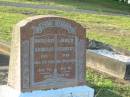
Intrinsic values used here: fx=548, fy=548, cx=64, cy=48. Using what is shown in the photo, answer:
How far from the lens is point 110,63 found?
39.6ft

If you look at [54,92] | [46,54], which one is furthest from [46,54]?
[54,92]

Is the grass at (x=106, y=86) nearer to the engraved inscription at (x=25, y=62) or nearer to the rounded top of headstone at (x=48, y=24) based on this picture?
the rounded top of headstone at (x=48, y=24)

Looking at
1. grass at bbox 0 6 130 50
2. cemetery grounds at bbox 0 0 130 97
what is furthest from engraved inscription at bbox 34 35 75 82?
grass at bbox 0 6 130 50

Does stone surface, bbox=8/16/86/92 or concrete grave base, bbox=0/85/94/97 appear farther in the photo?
concrete grave base, bbox=0/85/94/97

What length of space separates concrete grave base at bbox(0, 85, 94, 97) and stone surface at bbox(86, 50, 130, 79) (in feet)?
7.66

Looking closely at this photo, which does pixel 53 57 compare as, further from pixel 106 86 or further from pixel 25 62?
pixel 106 86

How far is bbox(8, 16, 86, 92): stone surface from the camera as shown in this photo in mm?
8875

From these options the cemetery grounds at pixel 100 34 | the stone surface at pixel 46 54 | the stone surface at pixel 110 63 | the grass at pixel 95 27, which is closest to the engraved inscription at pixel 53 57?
the stone surface at pixel 46 54

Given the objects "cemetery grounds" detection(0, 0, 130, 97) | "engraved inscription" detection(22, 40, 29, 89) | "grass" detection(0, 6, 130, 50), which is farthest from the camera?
"grass" detection(0, 6, 130, 50)

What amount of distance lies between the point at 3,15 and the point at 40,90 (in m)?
11.9

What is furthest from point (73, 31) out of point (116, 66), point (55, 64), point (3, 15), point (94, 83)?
point (3, 15)

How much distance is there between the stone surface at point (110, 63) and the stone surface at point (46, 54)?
7.88ft

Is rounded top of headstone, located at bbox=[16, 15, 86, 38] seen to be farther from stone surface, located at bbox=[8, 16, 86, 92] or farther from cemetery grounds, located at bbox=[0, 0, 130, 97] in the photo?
cemetery grounds, located at bbox=[0, 0, 130, 97]

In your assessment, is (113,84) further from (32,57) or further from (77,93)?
(32,57)
